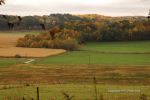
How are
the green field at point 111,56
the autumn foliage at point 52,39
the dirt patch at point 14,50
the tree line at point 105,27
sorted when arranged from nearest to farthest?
the green field at point 111,56
the dirt patch at point 14,50
the autumn foliage at point 52,39
the tree line at point 105,27

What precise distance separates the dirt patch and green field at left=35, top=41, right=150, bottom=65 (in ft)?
15.4

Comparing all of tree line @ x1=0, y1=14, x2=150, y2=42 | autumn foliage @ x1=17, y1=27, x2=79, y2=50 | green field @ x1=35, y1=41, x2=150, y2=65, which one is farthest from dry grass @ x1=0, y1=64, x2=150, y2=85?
tree line @ x1=0, y1=14, x2=150, y2=42

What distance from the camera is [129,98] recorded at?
20.8 meters

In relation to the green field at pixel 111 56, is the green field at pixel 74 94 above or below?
above

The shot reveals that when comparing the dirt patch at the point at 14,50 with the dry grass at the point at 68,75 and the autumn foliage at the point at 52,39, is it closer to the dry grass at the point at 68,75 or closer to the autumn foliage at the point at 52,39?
the autumn foliage at the point at 52,39

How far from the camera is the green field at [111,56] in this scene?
258 feet

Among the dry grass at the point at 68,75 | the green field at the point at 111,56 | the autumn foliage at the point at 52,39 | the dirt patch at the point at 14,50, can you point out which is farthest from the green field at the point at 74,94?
the autumn foliage at the point at 52,39

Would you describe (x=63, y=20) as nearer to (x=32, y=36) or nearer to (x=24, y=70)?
(x=32, y=36)

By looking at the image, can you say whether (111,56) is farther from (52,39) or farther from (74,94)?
(74,94)

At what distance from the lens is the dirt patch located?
308 ft

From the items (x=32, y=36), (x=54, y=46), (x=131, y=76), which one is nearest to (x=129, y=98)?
(x=131, y=76)

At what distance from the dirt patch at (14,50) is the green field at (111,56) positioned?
185 inches

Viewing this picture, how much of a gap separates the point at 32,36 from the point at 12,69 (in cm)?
6071

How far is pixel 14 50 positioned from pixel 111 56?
26159mm
